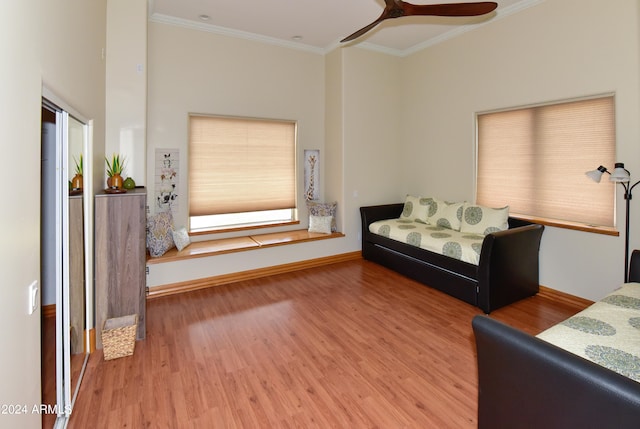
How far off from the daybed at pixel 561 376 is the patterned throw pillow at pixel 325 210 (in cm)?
365

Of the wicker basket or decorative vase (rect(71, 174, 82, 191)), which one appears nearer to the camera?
decorative vase (rect(71, 174, 82, 191))

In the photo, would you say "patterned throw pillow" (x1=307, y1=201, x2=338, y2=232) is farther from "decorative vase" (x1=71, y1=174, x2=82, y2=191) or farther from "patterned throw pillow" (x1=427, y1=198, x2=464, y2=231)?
"decorative vase" (x1=71, y1=174, x2=82, y2=191)

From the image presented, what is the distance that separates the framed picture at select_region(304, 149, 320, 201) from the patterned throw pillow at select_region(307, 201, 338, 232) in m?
0.19

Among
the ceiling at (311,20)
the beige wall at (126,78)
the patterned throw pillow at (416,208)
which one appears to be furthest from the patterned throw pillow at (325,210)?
the beige wall at (126,78)

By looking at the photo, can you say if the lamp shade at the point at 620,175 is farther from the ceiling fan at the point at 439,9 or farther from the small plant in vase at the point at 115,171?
the small plant in vase at the point at 115,171

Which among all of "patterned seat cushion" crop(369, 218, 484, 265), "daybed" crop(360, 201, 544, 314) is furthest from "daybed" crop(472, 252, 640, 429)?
"patterned seat cushion" crop(369, 218, 484, 265)

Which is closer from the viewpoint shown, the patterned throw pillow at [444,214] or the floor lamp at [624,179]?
the floor lamp at [624,179]

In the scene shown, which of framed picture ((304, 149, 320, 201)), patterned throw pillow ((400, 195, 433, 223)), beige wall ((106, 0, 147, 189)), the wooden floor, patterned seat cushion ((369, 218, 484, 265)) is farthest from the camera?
framed picture ((304, 149, 320, 201))

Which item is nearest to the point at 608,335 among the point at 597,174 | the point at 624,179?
the point at 624,179

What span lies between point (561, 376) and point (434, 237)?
291 centimetres

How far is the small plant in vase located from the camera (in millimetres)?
3055

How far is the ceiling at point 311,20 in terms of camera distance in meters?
3.88

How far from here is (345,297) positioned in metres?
3.90

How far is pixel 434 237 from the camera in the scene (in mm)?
4145
